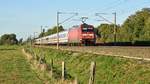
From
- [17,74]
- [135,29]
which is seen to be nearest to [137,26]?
[135,29]

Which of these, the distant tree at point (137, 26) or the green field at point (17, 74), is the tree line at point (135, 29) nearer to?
the distant tree at point (137, 26)

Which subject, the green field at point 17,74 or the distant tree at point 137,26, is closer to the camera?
the green field at point 17,74

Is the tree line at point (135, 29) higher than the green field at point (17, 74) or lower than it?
higher

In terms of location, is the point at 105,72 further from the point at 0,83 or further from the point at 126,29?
the point at 126,29

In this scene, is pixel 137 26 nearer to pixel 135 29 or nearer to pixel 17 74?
pixel 135 29

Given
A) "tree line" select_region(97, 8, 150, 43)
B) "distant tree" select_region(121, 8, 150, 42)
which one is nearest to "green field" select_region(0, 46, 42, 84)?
"tree line" select_region(97, 8, 150, 43)

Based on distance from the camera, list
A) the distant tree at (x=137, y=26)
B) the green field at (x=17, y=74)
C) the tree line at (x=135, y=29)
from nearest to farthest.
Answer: the green field at (x=17, y=74) < the tree line at (x=135, y=29) < the distant tree at (x=137, y=26)

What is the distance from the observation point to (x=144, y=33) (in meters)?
96.9

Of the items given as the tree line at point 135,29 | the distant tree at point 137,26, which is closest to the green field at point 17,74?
the tree line at point 135,29

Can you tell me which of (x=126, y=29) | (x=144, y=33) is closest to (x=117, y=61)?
(x=144, y=33)

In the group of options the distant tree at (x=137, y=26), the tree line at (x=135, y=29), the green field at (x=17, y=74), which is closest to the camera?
the green field at (x=17, y=74)

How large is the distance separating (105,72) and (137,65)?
2.65m

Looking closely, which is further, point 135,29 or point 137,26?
point 137,26

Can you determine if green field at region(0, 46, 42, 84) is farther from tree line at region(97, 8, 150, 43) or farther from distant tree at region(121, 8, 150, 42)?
distant tree at region(121, 8, 150, 42)
